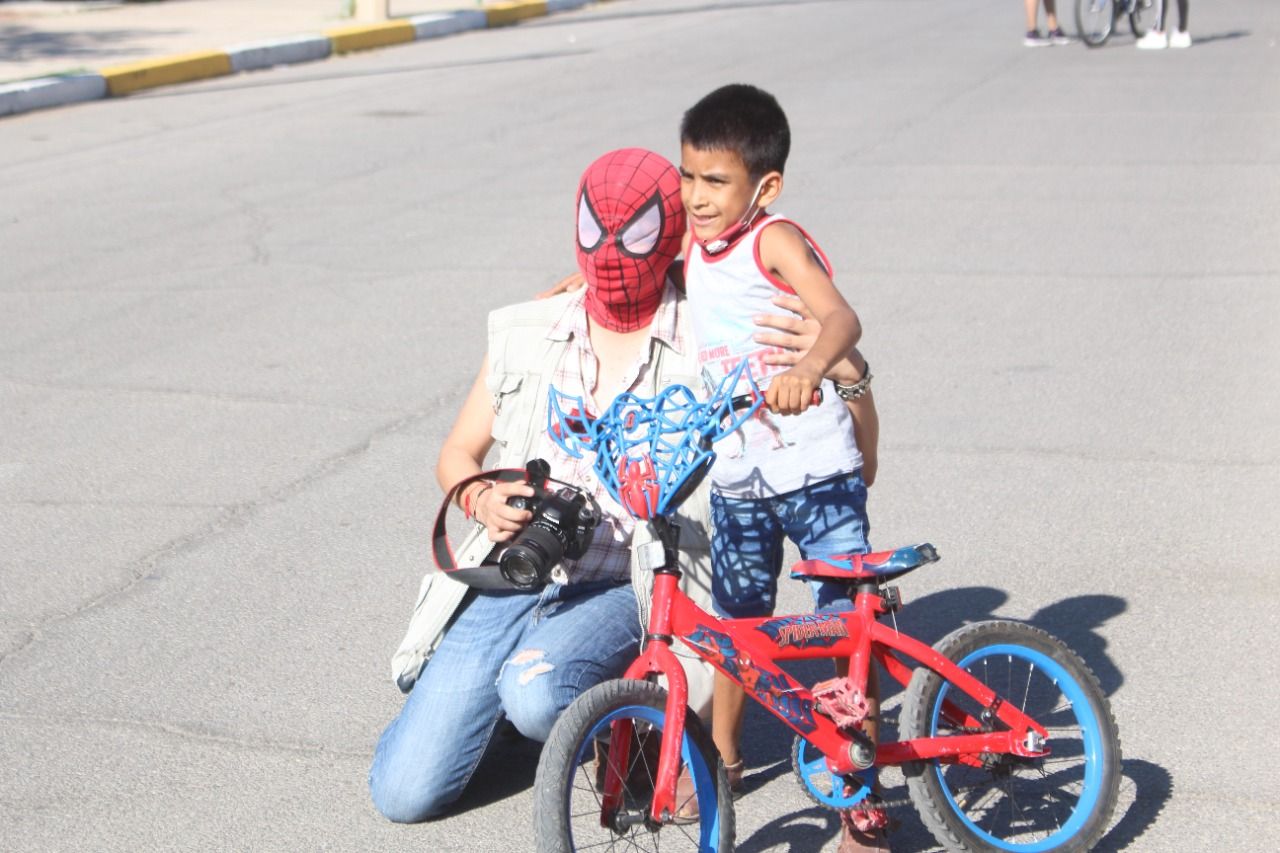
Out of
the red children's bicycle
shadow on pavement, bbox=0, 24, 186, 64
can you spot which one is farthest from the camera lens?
shadow on pavement, bbox=0, 24, 186, 64

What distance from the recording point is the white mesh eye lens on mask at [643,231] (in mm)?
3521

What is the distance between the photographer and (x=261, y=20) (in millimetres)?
21734

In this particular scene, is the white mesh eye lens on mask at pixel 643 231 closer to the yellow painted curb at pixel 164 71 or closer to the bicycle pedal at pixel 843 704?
the bicycle pedal at pixel 843 704

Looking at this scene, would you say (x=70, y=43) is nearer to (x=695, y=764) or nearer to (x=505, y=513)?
(x=505, y=513)

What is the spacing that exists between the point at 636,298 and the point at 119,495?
8.74 feet

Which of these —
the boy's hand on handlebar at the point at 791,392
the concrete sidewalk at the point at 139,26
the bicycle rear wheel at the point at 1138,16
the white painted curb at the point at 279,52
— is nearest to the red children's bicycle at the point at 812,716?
the boy's hand on handlebar at the point at 791,392

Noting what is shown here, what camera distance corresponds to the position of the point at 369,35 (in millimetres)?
19844

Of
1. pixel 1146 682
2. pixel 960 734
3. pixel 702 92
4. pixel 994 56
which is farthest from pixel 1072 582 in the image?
pixel 994 56

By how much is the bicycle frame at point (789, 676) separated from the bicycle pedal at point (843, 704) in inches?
0.5

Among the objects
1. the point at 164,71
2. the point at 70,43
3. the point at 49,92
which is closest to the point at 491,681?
the point at 49,92

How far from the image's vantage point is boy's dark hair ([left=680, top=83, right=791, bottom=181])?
323cm

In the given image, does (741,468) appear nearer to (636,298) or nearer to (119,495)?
(636,298)

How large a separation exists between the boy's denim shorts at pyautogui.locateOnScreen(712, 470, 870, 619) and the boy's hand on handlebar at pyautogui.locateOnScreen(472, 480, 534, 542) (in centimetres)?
48

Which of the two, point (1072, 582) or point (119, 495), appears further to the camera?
point (119, 495)
